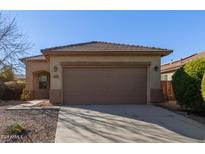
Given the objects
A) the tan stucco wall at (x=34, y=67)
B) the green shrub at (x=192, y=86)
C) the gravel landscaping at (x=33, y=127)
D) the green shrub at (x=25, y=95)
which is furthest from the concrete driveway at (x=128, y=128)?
the tan stucco wall at (x=34, y=67)

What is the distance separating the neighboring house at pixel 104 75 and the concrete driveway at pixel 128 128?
4.44 m

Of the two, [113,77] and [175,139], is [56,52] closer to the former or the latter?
[113,77]

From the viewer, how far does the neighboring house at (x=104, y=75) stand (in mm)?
16703

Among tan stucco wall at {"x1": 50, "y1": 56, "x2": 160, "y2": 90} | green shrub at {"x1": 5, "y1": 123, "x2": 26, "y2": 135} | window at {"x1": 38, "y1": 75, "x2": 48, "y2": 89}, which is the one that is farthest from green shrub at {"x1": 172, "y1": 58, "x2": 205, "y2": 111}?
window at {"x1": 38, "y1": 75, "x2": 48, "y2": 89}

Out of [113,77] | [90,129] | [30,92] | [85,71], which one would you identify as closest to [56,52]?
[85,71]

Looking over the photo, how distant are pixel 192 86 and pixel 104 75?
19.0 feet

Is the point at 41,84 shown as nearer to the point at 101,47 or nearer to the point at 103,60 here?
the point at 101,47

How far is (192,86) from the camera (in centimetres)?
1294

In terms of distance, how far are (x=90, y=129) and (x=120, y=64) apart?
8279 mm

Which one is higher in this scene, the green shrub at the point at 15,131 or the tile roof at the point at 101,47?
the tile roof at the point at 101,47

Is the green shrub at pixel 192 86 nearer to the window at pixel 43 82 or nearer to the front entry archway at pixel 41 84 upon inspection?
the front entry archway at pixel 41 84

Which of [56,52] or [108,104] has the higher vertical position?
[56,52]

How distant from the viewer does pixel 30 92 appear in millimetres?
22250
